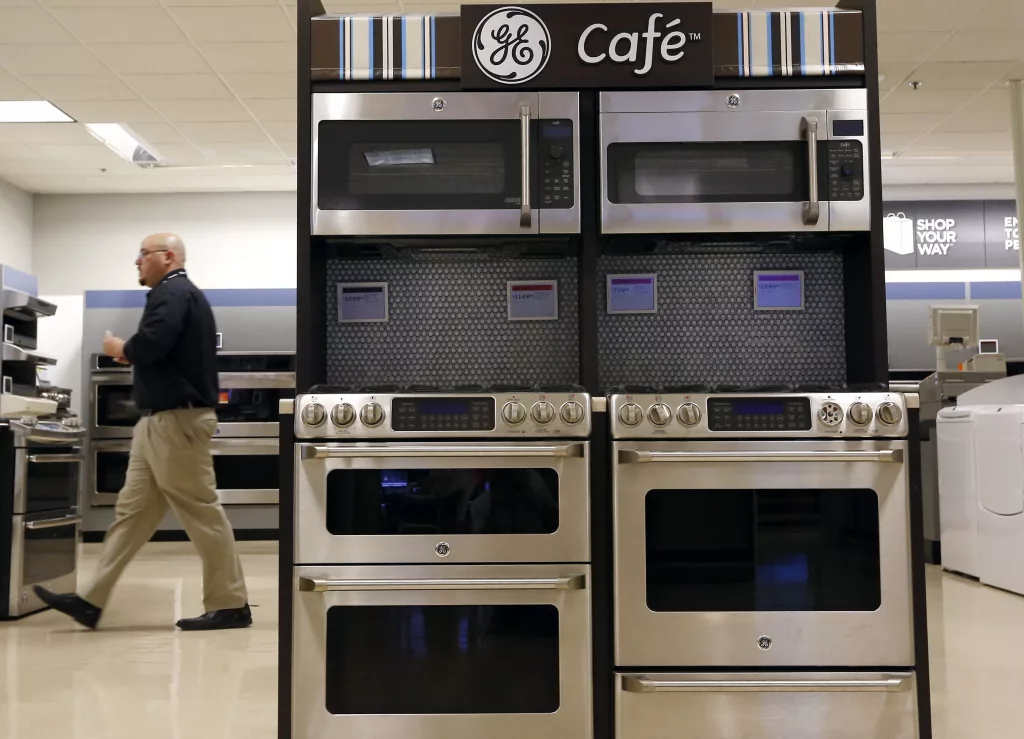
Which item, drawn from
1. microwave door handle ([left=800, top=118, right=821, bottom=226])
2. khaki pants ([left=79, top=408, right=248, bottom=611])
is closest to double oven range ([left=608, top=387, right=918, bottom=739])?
microwave door handle ([left=800, top=118, right=821, bottom=226])

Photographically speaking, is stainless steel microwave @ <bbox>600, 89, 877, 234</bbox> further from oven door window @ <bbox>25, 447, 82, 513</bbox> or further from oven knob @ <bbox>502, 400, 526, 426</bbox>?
oven door window @ <bbox>25, 447, 82, 513</bbox>

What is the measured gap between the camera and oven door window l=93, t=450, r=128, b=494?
799 cm

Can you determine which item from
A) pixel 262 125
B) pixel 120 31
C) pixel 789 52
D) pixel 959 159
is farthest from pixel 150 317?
pixel 959 159

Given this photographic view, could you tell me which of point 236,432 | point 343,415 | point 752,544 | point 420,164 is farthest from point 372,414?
point 236,432

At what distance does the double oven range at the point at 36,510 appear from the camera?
14.2 feet

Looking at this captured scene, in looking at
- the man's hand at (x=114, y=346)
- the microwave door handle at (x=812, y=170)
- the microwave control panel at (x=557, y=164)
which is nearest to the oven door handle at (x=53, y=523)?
the man's hand at (x=114, y=346)

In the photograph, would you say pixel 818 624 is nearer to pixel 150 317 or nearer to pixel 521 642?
pixel 521 642

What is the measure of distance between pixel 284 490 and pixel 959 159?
7.91m

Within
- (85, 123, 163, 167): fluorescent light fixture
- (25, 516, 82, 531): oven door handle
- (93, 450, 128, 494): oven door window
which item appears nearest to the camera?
(25, 516, 82, 531): oven door handle

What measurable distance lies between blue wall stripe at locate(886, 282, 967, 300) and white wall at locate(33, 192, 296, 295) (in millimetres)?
5600

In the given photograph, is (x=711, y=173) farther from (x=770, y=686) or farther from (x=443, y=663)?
(x=443, y=663)

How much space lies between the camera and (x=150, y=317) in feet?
13.2

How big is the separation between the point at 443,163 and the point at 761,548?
1.25 m

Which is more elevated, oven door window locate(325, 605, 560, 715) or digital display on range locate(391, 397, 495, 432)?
digital display on range locate(391, 397, 495, 432)
